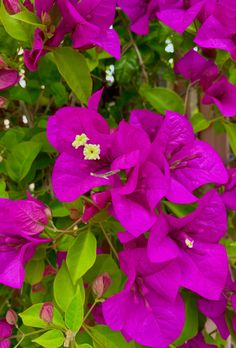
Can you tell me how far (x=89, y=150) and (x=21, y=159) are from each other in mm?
184

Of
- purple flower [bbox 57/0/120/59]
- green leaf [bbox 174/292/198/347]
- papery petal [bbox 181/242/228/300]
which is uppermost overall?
purple flower [bbox 57/0/120/59]

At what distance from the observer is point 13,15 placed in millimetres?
540

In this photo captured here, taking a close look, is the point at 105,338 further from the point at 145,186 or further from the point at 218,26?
the point at 218,26

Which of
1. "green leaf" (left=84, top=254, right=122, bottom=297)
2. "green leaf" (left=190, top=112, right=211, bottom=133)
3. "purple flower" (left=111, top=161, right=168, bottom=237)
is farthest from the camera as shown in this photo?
"green leaf" (left=190, top=112, right=211, bottom=133)

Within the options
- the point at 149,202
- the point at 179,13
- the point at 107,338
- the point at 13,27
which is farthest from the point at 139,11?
the point at 107,338

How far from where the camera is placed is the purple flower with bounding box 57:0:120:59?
0.55 m

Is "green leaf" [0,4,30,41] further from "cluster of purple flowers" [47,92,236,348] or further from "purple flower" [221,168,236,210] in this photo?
"purple flower" [221,168,236,210]

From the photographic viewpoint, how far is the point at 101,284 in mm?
561

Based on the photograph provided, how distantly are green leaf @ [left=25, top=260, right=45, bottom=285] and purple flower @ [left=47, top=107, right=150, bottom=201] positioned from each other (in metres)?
0.14

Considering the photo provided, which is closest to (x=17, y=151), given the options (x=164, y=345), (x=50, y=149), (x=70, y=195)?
(x=50, y=149)

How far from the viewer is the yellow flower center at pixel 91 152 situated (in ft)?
1.73

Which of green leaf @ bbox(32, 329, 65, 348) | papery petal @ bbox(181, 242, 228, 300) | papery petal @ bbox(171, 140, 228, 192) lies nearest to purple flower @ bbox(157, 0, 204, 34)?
papery petal @ bbox(171, 140, 228, 192)

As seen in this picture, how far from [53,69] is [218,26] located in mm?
257

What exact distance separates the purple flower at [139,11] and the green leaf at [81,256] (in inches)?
12.5
